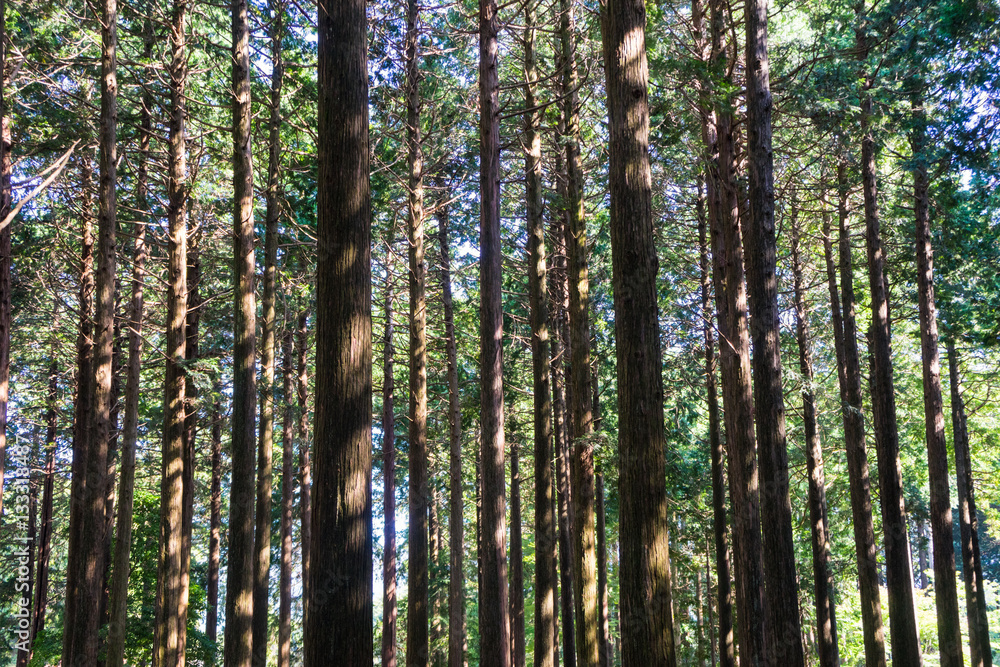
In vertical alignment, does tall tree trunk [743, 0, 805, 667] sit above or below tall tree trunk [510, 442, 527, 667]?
above

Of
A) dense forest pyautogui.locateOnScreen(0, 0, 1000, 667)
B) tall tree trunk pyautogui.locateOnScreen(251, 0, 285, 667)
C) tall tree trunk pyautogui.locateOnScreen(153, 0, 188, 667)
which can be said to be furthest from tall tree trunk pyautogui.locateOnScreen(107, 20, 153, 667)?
tall tree trunk pyautogui.locateOnScreen(251, 0, 285, 667)

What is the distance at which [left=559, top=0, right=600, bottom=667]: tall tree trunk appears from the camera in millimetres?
9812

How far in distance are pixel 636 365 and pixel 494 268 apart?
384 centimetres

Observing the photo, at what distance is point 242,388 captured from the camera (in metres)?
9.74

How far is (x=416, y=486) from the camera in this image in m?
12.4

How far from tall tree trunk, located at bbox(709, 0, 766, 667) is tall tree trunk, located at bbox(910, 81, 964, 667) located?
5698 millimetres

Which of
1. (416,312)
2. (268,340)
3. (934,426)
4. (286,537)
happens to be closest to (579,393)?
(416,312)

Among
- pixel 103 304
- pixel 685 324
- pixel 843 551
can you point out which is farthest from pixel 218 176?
pixel 843 551

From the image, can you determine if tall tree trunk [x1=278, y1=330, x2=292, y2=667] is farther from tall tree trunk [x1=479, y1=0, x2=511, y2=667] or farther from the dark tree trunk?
tall tree trunk [x1=479, y1=0, x2=511, y2=667]

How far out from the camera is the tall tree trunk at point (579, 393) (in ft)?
32.2

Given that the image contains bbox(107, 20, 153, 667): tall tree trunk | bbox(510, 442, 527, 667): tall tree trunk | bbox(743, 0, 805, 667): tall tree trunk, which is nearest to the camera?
bbox(743, 0, 805, 667): tall tree trunk

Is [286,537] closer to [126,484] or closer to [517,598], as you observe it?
[517,598]

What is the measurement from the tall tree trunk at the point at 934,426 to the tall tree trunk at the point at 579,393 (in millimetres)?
7559

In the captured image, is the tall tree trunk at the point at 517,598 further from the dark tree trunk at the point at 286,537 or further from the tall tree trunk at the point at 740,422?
the tall tree trunk at the point at 740,422
